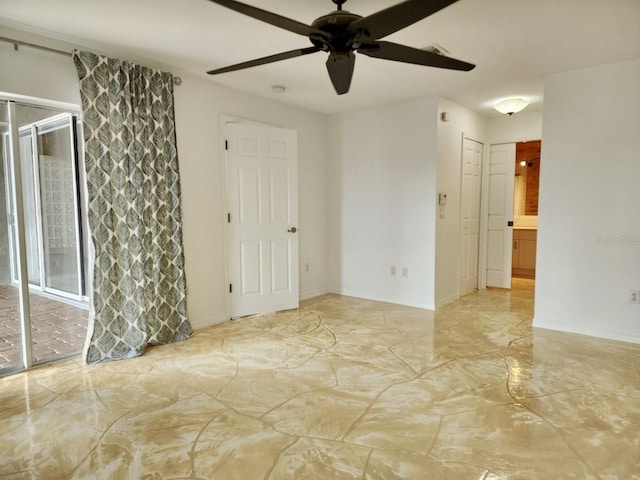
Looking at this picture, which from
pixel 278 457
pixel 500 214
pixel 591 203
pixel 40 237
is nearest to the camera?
pixel 278 457

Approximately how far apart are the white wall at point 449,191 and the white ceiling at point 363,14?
0.68 meters

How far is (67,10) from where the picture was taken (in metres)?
2.38

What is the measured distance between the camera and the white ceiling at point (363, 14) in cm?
233

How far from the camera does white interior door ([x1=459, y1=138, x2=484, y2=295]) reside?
4966 mm

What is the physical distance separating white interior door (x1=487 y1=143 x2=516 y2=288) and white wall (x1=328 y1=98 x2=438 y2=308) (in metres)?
1.65

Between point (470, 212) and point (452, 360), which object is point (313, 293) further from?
point (452, 360)

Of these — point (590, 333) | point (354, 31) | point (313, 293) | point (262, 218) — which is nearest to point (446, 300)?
point (590, 333)

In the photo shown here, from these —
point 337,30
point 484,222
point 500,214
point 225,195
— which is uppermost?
point 337,30

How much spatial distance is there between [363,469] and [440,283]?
3.07 metres

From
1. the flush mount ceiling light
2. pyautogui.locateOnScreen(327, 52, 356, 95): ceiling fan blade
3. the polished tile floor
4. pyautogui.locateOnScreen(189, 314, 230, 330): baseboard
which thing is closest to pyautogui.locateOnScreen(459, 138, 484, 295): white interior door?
the flush mount ceiling light

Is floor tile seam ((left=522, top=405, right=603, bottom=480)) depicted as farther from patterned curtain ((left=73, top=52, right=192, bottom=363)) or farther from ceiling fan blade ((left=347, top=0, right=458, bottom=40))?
patterned curtain ((left=73, top=52, right=192, bottom=363))

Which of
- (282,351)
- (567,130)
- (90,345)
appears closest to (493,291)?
(567,130)

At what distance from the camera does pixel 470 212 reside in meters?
5.21

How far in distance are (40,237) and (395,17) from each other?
3.19 meters
